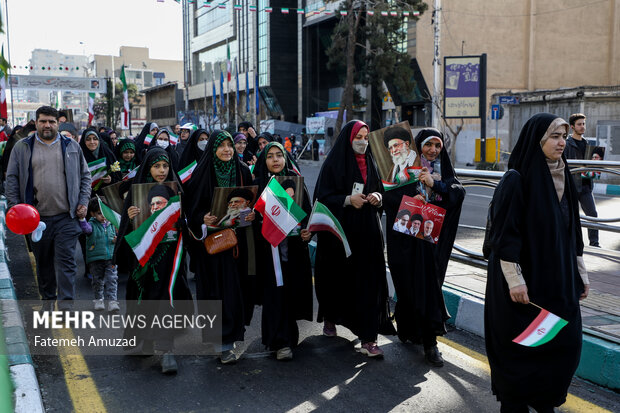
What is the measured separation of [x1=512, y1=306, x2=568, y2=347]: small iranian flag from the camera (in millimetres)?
3227

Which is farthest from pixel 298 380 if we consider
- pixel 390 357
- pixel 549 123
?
pixel 549 123

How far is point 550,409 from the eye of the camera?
3.31m

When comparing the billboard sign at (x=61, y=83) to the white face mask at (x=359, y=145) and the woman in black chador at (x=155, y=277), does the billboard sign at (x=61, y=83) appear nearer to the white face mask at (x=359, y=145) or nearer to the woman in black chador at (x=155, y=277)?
the woman in black chador at (x=155, y=277)

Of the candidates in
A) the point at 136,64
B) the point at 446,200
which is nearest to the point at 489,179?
the point at 446,200

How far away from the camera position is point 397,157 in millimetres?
→ 4715

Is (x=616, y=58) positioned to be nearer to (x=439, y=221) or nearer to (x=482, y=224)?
(x=482, y=224)

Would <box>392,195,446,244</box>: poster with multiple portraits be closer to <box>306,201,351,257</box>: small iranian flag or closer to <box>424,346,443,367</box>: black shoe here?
<box>306,201,351,257</box>: small iranian flag

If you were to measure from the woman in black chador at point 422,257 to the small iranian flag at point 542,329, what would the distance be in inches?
52.9

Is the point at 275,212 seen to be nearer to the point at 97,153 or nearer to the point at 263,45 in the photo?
the point at 97,153

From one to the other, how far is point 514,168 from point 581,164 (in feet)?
15.1

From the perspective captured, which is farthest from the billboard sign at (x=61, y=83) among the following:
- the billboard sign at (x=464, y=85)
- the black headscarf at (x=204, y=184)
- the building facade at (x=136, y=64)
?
the building facade at (x=136, y=64)

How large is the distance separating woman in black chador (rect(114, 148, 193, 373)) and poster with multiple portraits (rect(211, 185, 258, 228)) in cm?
34

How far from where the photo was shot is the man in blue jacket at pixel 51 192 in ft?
18.5

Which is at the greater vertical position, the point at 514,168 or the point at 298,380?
the point at 514,168
